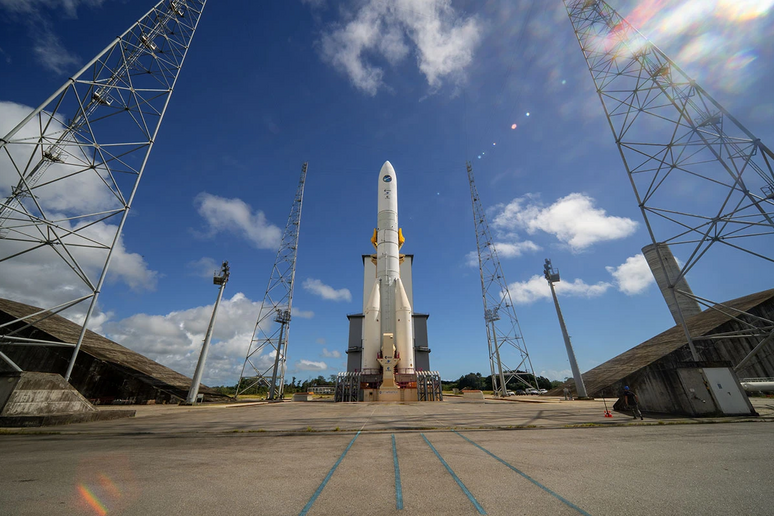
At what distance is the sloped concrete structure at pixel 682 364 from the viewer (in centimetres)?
1191

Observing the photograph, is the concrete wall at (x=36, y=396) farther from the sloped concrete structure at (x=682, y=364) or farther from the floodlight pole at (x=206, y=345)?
the sloped concrete structure at (x=682, y=364)

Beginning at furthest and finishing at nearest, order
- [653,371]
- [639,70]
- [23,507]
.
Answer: [639,70] → [653,371] → [23,507]

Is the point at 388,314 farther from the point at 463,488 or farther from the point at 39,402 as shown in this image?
the point at 463,488

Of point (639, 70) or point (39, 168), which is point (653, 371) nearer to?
point (639, 70)

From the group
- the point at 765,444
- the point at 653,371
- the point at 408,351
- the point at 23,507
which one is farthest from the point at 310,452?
the point at 408,351

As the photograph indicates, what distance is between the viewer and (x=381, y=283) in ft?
105

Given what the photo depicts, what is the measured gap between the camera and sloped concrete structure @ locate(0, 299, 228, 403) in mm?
21250

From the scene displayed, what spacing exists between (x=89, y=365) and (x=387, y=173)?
1299 inches

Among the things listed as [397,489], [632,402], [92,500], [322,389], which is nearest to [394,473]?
[397,489]

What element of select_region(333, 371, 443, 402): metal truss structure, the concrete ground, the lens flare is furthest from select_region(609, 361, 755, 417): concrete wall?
the lens flare

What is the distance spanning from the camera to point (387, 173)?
122 ft

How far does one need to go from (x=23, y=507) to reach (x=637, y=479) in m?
8.42

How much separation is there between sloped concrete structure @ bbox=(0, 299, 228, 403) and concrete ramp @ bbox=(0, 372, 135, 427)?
13.2m

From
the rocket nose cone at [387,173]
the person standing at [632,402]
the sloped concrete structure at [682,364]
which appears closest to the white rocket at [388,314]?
the rocket nose cone at [387,173]
